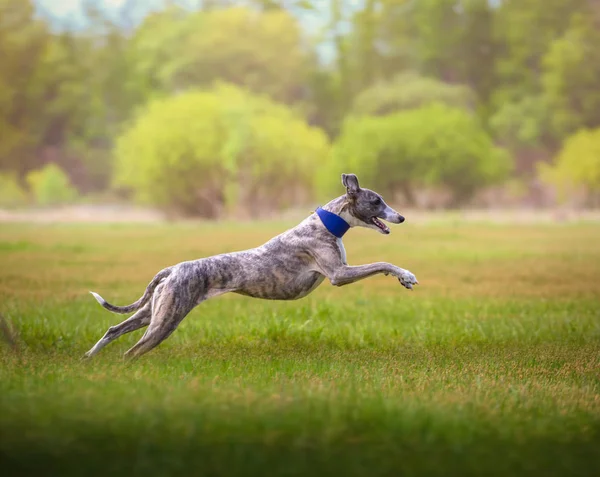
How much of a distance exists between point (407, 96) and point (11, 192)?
136 feet

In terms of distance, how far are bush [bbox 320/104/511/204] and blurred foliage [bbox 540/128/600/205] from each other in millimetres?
5249

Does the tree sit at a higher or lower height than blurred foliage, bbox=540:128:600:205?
higher

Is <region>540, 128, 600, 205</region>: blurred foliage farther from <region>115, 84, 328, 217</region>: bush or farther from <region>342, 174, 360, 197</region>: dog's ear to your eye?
<region>342, 174, 360, 197</region>: dog's ear

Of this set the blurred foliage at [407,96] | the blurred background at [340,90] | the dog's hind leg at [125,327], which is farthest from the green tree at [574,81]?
the dog's hind leg at [125,327]

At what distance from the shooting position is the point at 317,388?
7.79m

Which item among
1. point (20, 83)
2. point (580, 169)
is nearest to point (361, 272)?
point (580, 169)

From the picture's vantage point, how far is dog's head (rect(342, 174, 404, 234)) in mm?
9766

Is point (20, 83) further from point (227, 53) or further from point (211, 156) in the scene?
point (211, 156)

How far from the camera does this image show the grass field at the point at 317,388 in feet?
19.3

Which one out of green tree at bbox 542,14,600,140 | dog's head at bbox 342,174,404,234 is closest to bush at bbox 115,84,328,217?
green tree at bbox 542,14,600,140

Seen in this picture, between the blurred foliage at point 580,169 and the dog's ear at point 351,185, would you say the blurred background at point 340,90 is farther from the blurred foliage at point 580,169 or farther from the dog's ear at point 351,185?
the dog's ear at point 351,185

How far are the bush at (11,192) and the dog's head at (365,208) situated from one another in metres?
86.5

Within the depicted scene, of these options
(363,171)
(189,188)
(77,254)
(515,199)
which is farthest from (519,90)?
(77,254)

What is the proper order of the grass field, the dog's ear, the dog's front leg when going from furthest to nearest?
the dog's ear → the dog's front leg → the grass field
